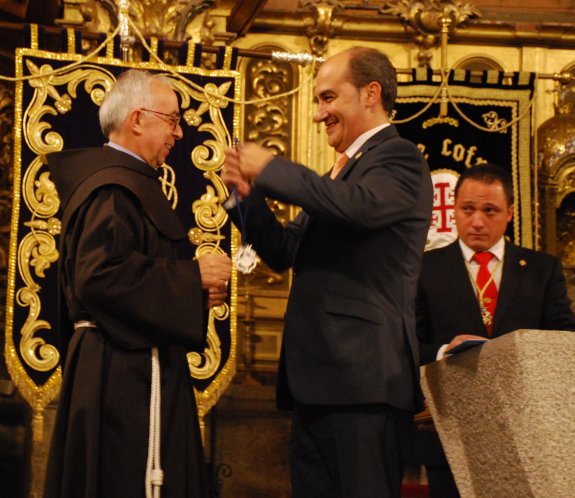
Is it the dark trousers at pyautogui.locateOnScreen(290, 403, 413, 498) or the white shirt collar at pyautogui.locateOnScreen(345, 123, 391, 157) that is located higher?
the white shirt collar at pyautogui.locateOnScreen(345, 123, 391, 157)

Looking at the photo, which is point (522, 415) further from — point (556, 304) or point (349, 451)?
point (556, 304)

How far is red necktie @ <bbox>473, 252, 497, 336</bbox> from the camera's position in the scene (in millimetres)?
3693

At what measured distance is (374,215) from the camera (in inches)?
110

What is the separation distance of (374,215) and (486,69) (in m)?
3.91

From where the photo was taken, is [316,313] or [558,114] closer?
[316,313]

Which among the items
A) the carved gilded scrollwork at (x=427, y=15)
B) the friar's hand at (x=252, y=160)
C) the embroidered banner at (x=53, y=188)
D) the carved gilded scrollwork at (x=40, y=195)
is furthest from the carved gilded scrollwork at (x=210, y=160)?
the friar's hand at (x=252, y=160)

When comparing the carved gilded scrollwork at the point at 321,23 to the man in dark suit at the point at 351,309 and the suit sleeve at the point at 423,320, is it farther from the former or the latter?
the man in dark suit at the point at 351,309

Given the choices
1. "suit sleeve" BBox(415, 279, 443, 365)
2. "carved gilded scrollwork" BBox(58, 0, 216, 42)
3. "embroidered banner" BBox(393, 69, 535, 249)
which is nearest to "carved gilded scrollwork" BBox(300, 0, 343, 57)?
"embroidered banner" BBox(393, 69, 535, 249)

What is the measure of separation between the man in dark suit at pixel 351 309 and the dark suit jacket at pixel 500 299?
0.74 metres

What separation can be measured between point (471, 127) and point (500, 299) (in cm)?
249

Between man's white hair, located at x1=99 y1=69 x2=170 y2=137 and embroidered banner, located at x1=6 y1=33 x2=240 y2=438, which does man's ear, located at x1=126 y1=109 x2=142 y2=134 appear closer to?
man's white hair, located at x1=99 y1=69 x2=170 y2=137

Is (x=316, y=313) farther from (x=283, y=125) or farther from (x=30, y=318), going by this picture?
(x=283, y=125)

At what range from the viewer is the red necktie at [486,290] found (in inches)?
145

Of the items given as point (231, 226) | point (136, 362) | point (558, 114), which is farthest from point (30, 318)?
point (558, 114)
